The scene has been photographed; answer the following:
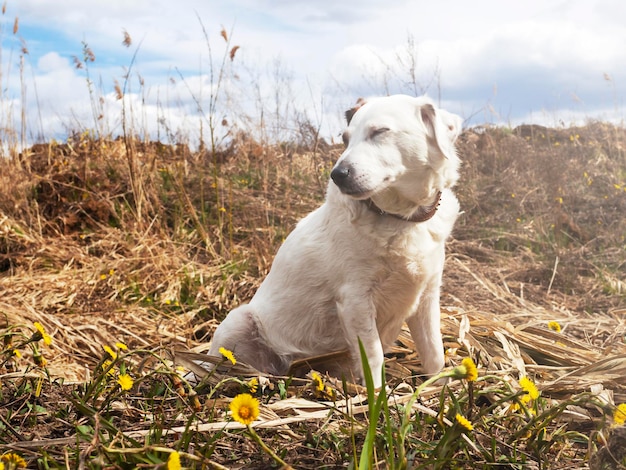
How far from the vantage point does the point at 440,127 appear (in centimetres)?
265

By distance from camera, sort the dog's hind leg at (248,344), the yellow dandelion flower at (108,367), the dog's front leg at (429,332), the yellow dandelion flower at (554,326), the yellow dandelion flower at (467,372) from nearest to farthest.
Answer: the yellow dandelion flower at (467,372) < the yellow dandelion flower at (108,367) < the dog's front leg at (429,332) < the dog's hind leg at (248,344) < the yellow dandelion flower at (554,326)

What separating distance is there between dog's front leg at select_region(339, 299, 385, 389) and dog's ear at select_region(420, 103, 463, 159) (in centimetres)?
74

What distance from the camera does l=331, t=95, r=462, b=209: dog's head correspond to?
8.23 feet

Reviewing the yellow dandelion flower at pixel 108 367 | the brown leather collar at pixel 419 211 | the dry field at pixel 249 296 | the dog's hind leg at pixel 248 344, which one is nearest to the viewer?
the dry field at pixel 249 296

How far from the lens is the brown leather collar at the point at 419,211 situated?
2.67 meters

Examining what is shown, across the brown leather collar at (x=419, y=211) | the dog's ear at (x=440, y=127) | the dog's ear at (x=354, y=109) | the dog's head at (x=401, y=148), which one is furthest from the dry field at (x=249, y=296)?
the dog's ear at (x=354, y=109)

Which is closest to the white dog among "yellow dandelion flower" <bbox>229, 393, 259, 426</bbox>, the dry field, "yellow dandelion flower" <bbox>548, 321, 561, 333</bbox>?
the dry field

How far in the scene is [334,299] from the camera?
280 centimetres

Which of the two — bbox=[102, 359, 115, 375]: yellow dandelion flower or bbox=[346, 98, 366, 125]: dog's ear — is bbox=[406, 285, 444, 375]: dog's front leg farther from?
bbox=[102, 359, 115, 375]: yellow dandelion flower

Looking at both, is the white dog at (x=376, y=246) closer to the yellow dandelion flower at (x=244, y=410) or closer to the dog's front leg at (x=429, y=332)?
the dog's front leg at (x=429, y=332)

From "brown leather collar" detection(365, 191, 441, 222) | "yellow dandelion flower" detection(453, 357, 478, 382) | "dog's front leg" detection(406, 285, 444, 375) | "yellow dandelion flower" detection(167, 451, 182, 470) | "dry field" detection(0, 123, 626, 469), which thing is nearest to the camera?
"yellow dandelion flower" detection(167, 451, 182, 470)

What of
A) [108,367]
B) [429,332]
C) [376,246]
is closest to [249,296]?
[429,332]

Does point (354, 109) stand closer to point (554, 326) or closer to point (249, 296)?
point (554, 326)

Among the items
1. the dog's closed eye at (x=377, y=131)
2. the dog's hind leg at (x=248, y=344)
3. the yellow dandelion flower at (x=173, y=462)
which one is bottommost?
the dog's hind leg at (x=248, y=344)
